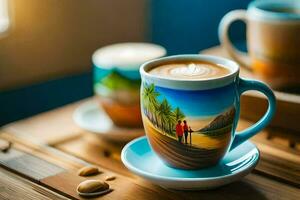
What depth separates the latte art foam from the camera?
0.58 m

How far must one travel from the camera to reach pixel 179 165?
A: 1.91 ft

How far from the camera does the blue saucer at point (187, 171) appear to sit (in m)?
0.56

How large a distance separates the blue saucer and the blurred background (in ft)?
1.58

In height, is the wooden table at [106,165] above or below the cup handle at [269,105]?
below

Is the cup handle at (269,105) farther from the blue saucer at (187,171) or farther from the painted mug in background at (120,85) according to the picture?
the painted mug in background at (120,85)

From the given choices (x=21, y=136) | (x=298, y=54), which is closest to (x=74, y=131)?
(x=21, y=136)

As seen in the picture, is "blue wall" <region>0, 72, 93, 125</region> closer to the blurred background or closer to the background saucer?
the blurred background

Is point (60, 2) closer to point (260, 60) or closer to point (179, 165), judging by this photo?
point (260, 60)

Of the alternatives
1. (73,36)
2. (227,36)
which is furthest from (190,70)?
(73,36)

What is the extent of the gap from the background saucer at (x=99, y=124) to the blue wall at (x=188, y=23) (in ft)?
1.49

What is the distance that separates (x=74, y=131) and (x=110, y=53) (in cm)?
12

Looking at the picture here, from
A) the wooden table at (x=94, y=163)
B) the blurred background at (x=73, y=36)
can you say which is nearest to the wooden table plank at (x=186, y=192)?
the wooden table at (x=94, y=163)

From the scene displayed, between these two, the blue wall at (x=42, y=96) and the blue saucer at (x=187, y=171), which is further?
the blue wall at (x=42, y=96)

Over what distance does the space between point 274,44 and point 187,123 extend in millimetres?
215
